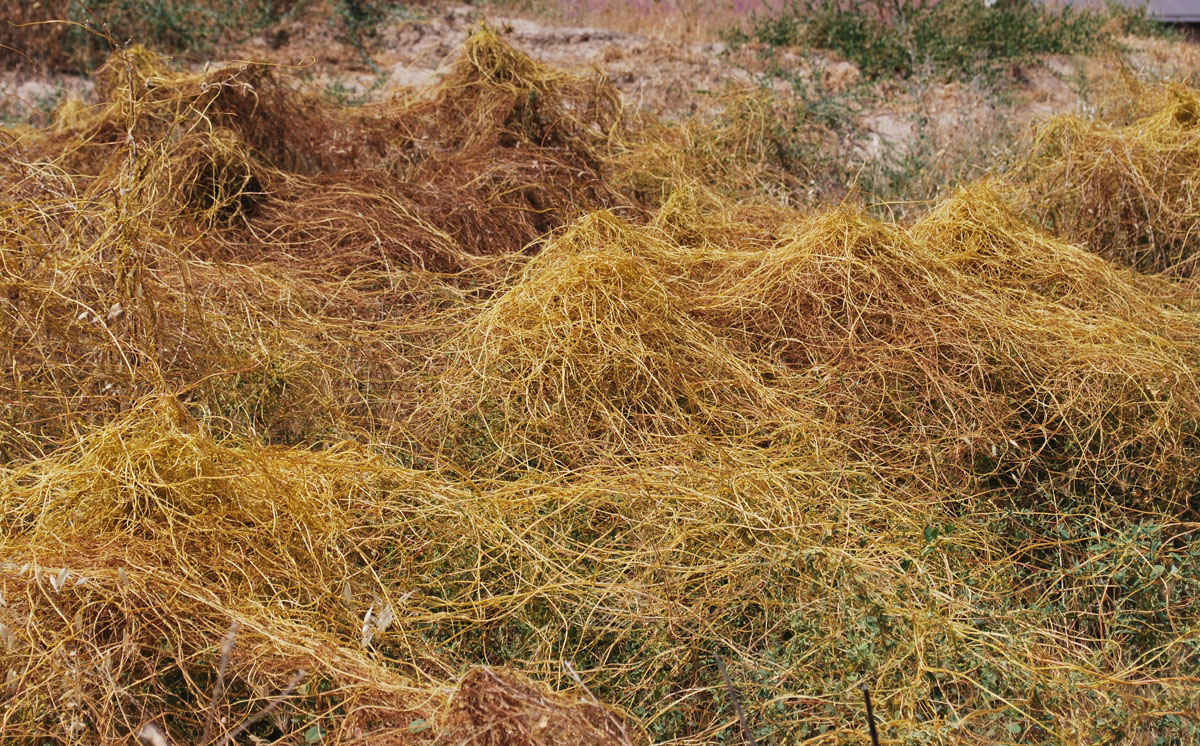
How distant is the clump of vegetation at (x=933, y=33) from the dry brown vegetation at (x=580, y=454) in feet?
8.13

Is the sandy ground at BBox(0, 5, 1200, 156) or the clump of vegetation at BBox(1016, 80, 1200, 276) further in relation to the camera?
the sandy ground at BBox(0, 5, 1200, 156)

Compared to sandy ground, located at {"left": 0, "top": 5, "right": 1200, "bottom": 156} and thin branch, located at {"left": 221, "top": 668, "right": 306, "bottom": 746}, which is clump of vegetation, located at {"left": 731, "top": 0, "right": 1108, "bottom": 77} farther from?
thin branch, located at {"left": 221, "top": 668, "right": 306, "bottom": 746}

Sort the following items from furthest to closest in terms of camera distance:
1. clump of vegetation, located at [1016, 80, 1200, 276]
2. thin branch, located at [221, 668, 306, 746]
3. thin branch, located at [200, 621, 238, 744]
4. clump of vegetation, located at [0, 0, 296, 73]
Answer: clump of vegetation, located at [0, 0, 296, 73], clump of vegetation, located at [1016, 80, 1200, 276], thin branch, located at [221, 668, 306, 746], thin branch, located at [200, 621, 238, 744]

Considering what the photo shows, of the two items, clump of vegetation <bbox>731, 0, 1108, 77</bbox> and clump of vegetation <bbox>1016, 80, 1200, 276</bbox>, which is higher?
→ clump of vegetation <bbox>731, 0, 1108, 77</bbox>

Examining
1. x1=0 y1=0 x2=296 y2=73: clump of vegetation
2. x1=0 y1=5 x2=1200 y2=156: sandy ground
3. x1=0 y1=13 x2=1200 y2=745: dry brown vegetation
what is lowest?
x1=0 y1=13 x2=1200 y2=745: dry brown vegetation

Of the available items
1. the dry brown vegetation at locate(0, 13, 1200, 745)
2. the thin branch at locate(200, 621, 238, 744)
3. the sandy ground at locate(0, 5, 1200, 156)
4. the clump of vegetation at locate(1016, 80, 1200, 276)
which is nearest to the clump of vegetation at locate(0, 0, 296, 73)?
the sandy ground at locate(0, 5, 1200, 156)

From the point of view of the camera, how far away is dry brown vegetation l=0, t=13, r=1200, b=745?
2.26 m

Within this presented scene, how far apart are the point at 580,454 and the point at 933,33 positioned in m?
5.73

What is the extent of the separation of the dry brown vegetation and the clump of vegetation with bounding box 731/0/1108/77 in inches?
97.5

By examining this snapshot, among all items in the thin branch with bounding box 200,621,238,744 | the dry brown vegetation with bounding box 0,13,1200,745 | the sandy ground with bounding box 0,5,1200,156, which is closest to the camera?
the thin branch with bounding box 200,621,238,744

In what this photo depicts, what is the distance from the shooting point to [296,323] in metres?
3.83

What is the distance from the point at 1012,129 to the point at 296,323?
4.39 metres

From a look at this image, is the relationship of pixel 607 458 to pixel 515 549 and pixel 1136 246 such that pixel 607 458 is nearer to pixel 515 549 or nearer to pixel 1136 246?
pixel 515 549

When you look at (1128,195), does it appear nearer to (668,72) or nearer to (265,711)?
(668,72)
